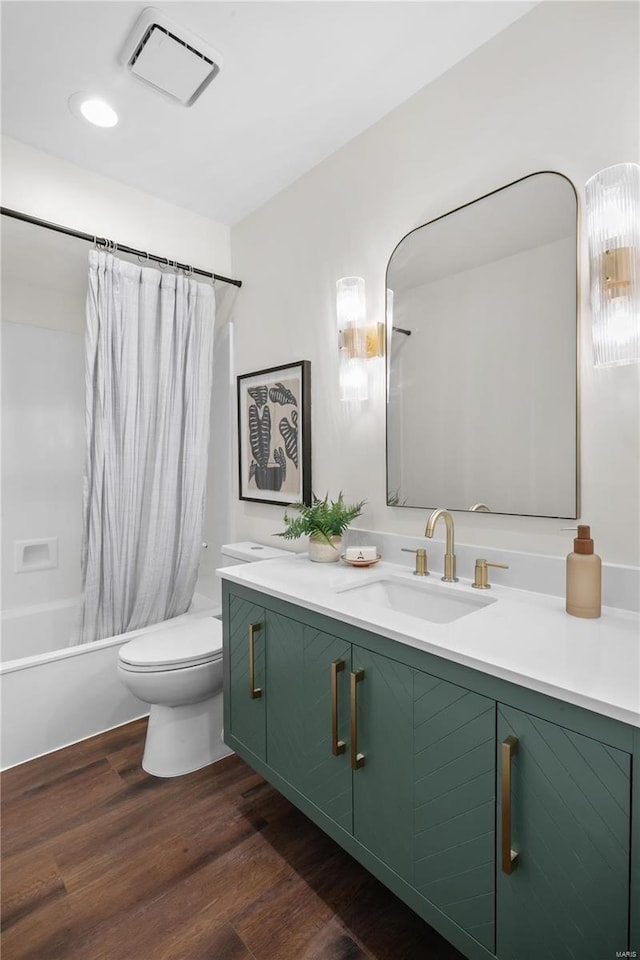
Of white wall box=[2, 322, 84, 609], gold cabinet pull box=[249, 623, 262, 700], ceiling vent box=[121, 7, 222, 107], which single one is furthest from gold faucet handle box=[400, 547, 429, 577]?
white wall box=[2, 322, 84, 609]

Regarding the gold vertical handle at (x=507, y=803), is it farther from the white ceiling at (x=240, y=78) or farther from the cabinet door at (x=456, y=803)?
the white ceiling at (x=240, y=78)

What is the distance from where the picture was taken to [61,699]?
2037mm

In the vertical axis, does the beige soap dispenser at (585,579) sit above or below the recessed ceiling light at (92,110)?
below

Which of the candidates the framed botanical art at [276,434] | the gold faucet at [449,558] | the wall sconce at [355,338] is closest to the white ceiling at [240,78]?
the wall sconce at [355,338]

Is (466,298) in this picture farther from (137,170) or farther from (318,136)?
(137,170)

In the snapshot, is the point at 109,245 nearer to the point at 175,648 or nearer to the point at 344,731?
the point at 175,648

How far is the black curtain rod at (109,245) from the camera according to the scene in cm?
195

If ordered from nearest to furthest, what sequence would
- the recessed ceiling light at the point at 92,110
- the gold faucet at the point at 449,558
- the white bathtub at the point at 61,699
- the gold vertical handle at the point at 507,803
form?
the gold vertical handle at the point at 507,803, the gold faucet at the point at 449,558, the recessed ceiling light at the point at 92,110, the white bathtub at the point at 61,699

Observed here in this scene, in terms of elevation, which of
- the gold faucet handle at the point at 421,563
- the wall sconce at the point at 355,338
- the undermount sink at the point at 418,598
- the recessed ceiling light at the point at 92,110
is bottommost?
the undermount sink at the point at 418,598

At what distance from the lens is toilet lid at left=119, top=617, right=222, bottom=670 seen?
181 cm

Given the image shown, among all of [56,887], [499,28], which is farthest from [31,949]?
[499,28]

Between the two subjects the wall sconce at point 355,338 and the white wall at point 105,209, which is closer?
the wall sconce at point 355,338

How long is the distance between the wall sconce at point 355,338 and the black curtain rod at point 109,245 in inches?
37.2

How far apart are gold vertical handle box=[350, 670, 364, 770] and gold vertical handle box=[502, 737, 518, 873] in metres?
0.39
